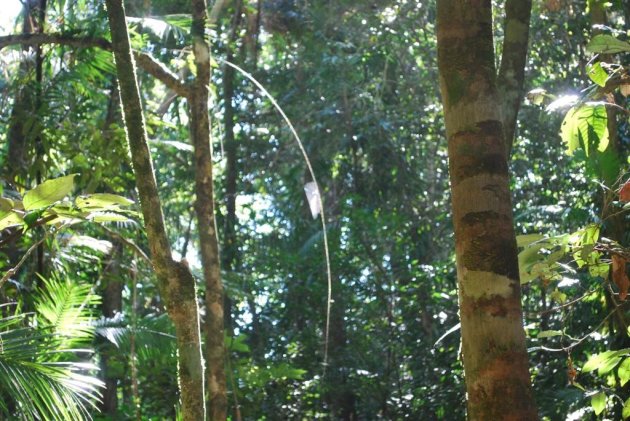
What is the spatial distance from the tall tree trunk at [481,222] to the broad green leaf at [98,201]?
78cm

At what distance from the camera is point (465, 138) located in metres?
1.78

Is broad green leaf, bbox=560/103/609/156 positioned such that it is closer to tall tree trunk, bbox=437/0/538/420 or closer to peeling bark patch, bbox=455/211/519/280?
tall tree trunk, bbox=437/0/538/420

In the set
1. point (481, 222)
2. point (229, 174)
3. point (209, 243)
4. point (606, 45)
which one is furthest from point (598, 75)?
point (229, 174)

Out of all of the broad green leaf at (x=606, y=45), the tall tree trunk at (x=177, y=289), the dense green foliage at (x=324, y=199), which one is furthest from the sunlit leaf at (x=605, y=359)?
the dense green foliage at (x=324, y=199)

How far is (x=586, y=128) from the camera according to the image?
2299 mm

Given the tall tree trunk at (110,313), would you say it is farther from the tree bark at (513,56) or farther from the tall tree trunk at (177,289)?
the tree bark at (513,56)

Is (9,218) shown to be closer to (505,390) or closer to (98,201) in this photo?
(98,201)

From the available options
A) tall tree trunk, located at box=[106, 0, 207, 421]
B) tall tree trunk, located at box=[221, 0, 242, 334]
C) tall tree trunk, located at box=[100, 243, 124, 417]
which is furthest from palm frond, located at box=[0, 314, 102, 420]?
tall tree trunk, located at box=[221, 0, 242, 334]

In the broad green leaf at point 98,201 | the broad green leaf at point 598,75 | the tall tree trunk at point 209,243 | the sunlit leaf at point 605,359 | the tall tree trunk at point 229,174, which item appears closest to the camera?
the broad green leaf at point 98,201

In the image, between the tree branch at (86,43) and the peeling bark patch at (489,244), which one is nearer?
the peeling bark patch at (489,244)

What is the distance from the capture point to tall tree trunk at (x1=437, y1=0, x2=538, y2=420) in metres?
1.62

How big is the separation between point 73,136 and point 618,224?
2718 mm

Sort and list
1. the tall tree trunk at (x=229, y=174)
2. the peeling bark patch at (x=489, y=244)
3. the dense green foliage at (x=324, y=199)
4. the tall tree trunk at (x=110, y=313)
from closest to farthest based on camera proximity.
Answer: the peeling bark patch at (x=489, y=244), the dense green foliage at (x=324, y=199), the tall tree trunk at (x=110, y=313), the tall tree trunk at (x=229, y=174)

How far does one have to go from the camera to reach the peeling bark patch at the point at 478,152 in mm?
1750
